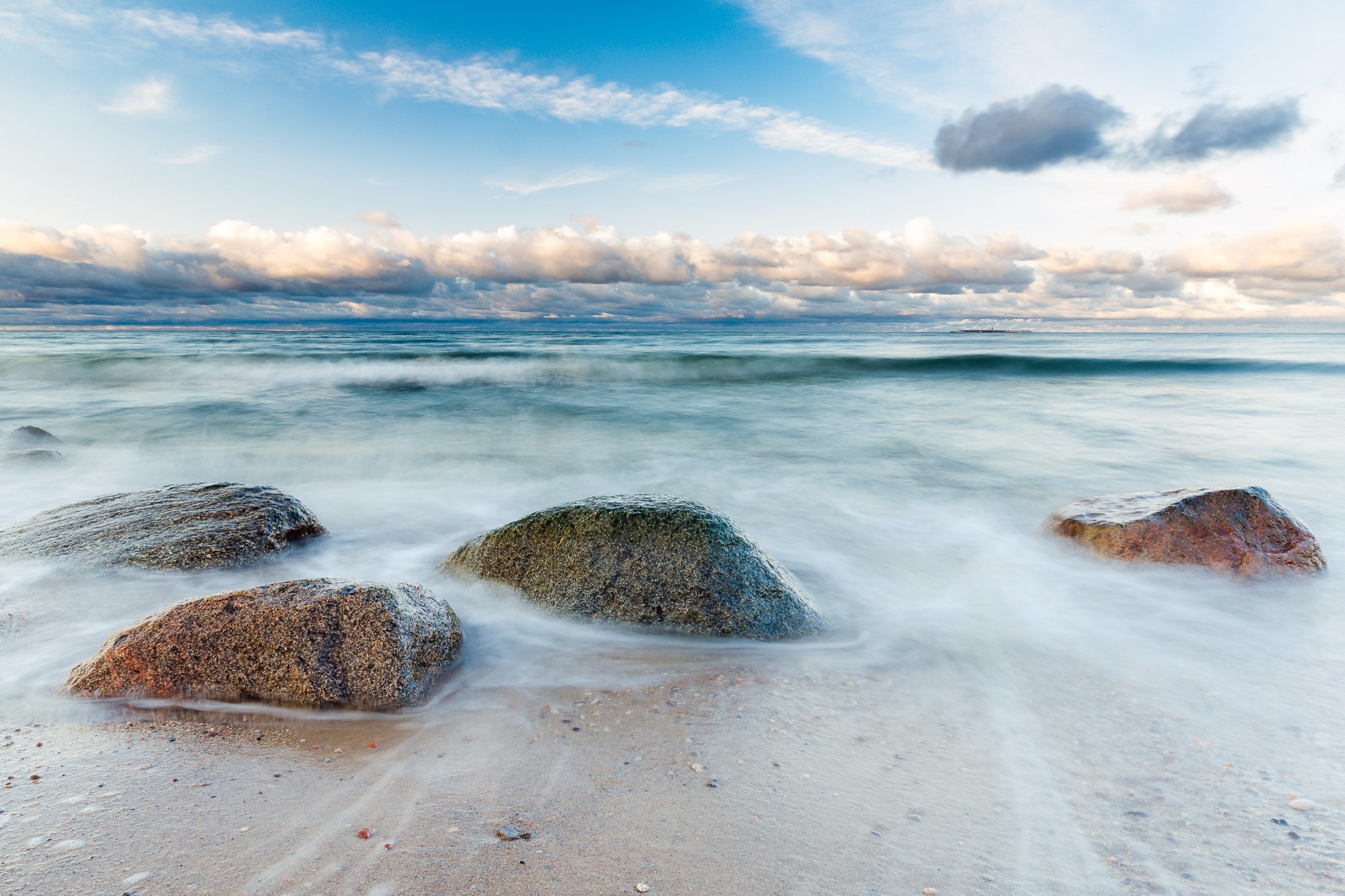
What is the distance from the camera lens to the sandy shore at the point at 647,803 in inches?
72.8

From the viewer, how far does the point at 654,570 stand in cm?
354

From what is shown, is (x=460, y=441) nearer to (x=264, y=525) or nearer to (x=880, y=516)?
(x=264, y=525)

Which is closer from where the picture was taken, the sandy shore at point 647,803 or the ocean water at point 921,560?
the sandy shore at point 647,803

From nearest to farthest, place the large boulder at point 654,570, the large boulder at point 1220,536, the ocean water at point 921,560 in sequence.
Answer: the ocean water at point 921,560 → the large boulder at point 654,570 → the large boulder at point 1220,536

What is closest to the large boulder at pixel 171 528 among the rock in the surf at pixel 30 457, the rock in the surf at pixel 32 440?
the rock in the surf at pixel 30 457

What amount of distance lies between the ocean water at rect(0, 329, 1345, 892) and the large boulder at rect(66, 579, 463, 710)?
8.2 inches

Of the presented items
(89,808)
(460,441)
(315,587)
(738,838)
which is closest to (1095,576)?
(738,838)

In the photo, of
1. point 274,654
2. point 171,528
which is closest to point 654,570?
point 274,654

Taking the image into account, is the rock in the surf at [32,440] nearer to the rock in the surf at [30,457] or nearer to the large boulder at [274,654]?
the rock in the surf at [30,457]

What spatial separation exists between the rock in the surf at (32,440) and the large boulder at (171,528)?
16.5 ft

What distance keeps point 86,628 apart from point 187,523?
102 centimetres

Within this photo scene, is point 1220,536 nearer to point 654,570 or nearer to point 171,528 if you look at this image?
point 654,570

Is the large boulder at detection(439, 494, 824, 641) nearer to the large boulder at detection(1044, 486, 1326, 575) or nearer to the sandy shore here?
the sandy shore

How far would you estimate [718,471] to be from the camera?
8.12 metres
